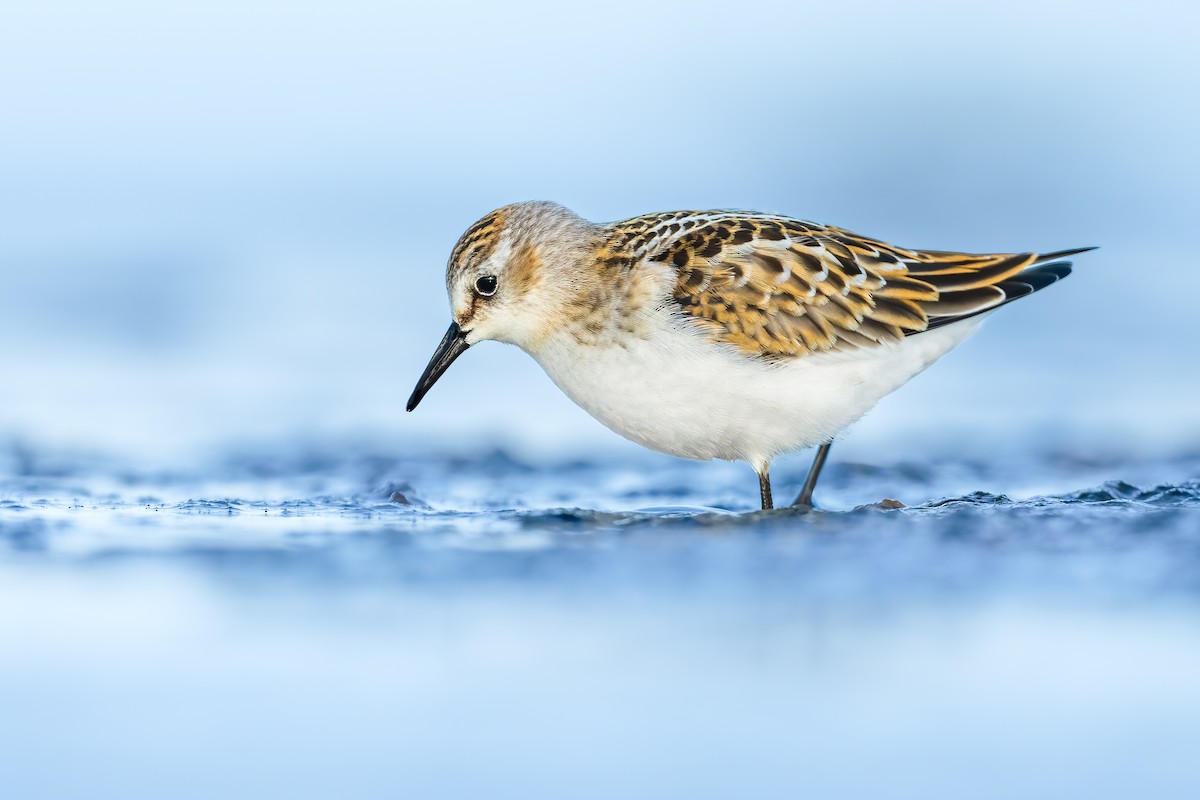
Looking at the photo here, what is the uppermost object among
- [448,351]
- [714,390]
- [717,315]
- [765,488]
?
[717,315]

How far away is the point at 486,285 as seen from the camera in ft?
25.5

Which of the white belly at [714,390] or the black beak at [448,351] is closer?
the white belly at [714,390]

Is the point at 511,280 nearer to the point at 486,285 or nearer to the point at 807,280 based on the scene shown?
the point at 486,285

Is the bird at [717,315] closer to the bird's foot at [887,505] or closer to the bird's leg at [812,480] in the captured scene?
the bird's leg at [812,480]

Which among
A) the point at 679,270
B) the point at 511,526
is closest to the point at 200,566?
the point at 511,526

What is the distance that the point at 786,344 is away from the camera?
748 cm

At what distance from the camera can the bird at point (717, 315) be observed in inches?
287

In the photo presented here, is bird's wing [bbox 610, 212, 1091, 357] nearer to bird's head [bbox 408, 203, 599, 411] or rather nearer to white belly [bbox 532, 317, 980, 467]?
white belly [bbox 532, 317, 980, 467]

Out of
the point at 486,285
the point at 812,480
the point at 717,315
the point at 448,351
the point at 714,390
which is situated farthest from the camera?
the point at 812,480

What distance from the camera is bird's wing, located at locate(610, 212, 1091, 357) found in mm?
7457

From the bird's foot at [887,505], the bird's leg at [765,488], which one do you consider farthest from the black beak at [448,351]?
the bird's foot at [887,505]

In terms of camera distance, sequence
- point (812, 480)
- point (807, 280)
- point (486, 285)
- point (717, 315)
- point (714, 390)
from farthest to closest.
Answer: point (812, 480) < point (486, 285) < point (807, 280) < point (717, 315) < point (714, 390)

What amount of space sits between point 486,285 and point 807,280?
1.64m

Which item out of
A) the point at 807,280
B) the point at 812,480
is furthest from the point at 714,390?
the point at 812,480
